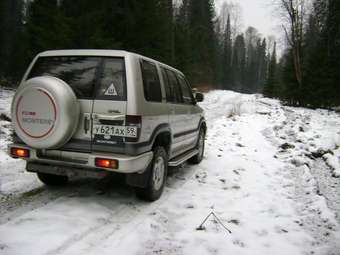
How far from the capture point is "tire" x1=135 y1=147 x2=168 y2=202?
15.0 feet

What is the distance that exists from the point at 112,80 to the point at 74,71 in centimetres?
58

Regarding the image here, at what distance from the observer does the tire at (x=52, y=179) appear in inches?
198

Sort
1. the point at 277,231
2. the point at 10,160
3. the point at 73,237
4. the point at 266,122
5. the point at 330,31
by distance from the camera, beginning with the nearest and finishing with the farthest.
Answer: the point at 73,237
the point at 277,231
the point at 10,160
the point at 266,122
the point at 330,31

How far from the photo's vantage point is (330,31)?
24953 mm

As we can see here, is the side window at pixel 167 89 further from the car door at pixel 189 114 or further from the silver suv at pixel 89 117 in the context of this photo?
the car door at pixel 189 114

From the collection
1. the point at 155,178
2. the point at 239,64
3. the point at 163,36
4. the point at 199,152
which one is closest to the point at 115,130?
the point at 155,178

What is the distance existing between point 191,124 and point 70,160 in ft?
10.6

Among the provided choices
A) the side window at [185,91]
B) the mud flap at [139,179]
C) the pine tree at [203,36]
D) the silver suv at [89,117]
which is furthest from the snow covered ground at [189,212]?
the pine tree at [203,36]

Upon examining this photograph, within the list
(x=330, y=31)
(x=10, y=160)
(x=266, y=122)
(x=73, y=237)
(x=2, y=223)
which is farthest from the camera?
(x=330, y=31)

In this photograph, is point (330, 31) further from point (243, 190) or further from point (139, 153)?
point (139, 153)

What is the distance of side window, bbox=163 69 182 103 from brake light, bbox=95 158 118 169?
5.64ft

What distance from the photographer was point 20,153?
4.20 meters

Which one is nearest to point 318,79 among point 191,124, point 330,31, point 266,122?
point 330,31

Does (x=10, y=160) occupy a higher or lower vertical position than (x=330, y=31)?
lower
